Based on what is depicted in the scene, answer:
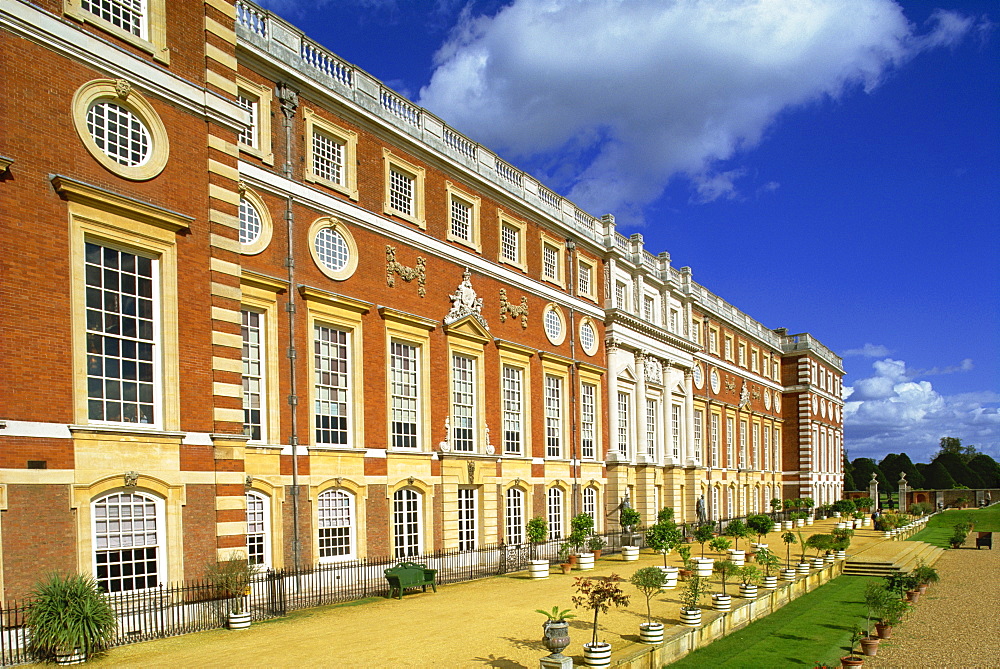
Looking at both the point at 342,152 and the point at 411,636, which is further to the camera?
the point at 342,152

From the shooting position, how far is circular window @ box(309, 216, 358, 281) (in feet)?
76.5

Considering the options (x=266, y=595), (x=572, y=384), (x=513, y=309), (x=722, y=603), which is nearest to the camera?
(x=266, y=595)

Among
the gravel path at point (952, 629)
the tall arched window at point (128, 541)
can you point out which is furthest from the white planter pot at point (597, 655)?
the tall arched window at point (128, 541)

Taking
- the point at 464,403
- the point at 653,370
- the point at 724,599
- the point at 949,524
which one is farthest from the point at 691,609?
the point at 949,524

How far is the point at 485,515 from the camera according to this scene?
29406 mm

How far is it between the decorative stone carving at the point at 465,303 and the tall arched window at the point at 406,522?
622 centimetres

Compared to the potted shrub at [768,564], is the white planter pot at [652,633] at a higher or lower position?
higher

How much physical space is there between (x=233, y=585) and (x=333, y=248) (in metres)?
10.7

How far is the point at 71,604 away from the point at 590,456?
26.9 metres

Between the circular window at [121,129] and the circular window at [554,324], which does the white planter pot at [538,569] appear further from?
the circular window at [121,129]

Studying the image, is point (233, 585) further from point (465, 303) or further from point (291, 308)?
point (465, 303)

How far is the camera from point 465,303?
96.1 ft

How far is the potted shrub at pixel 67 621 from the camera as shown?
13.1 meters

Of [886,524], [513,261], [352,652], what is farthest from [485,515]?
[886,524]
